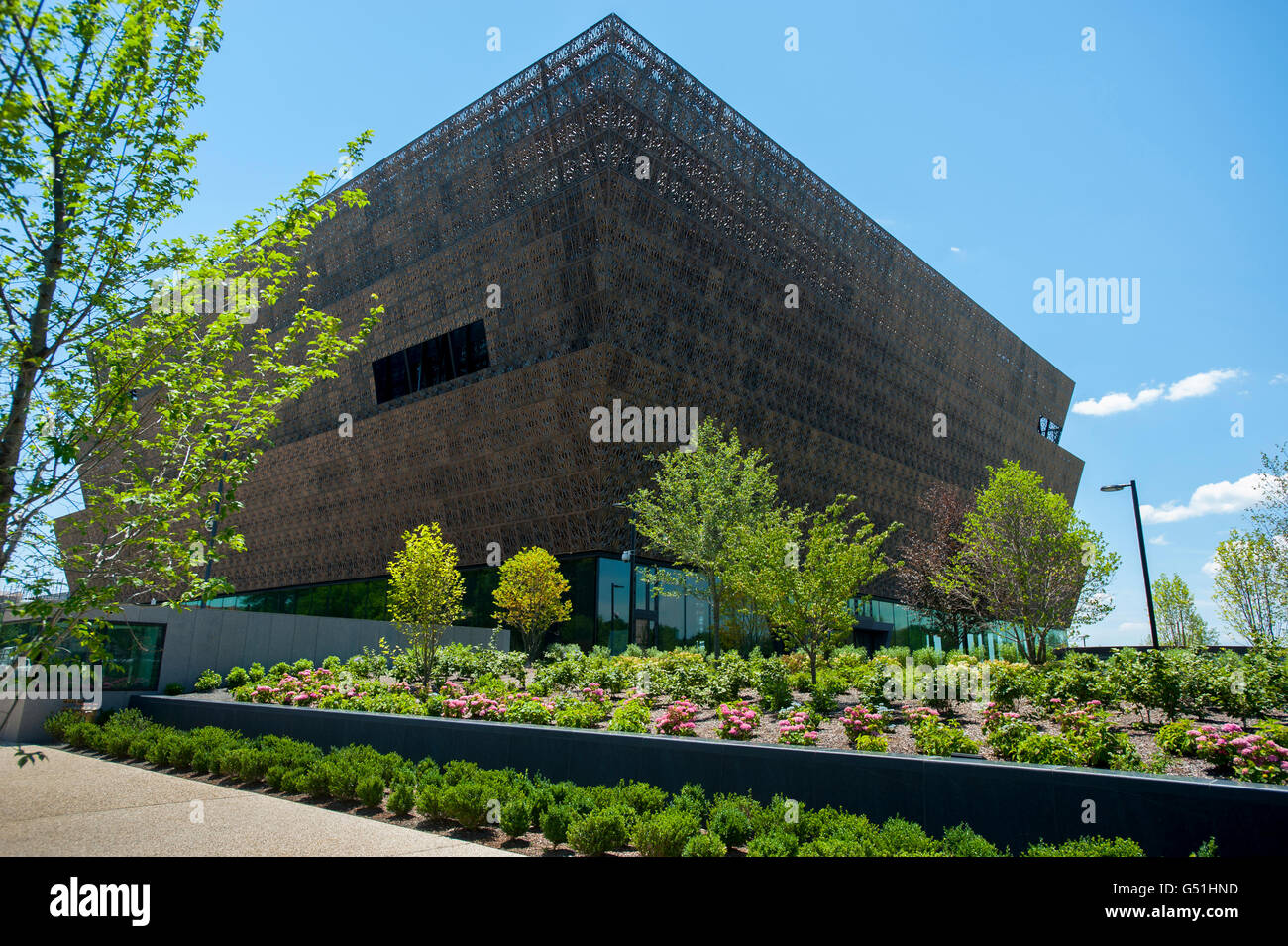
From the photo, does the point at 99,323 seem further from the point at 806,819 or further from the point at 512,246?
the point at 512,246

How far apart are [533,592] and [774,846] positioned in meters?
23.7

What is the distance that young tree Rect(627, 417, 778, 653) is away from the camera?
2580cm

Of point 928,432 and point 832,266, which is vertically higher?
point 832,266

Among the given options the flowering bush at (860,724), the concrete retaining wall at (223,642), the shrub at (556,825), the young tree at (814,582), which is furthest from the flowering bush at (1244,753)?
the concrete retaining wall at (223,642)

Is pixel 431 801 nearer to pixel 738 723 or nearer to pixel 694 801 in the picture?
pixel 694 801

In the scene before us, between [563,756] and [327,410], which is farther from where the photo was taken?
[327,410]

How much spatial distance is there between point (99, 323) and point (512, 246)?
100ft

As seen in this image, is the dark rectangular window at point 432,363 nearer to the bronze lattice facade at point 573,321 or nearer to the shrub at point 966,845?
the bronze lattice facade at point 573,321

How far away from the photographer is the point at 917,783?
8898mm

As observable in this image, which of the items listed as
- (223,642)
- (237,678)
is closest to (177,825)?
(237,678)

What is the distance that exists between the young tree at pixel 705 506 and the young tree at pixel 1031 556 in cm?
724

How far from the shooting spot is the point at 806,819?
8.66 meters

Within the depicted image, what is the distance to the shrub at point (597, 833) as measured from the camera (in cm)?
848
